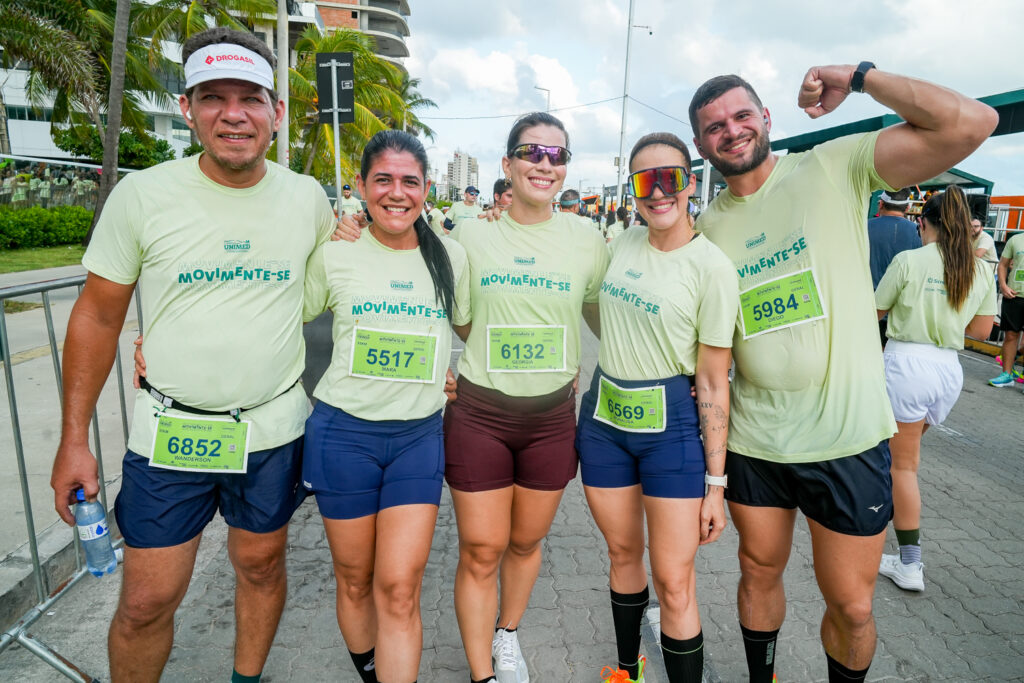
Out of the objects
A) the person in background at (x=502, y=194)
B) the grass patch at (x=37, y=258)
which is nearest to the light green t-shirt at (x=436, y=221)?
the person in background at (x=502, y=194)

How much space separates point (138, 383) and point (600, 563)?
8.11ft

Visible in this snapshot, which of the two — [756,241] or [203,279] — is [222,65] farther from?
[756,241]

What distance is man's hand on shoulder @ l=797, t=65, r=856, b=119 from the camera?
214 cm

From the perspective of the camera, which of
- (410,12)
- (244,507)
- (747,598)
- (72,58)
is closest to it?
(244,507)

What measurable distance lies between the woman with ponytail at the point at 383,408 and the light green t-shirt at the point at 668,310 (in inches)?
25.6

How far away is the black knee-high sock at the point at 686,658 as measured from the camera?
2318 millimetres

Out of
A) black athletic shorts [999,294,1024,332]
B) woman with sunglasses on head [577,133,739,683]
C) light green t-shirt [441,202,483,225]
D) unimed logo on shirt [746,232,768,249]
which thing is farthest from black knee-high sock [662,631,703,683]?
light green t-shirt [441,202,483,225]

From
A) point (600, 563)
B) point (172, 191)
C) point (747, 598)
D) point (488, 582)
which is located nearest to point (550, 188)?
point (172, 191)

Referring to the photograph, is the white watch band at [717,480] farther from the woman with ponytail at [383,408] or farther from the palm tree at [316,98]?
the palm tree at [316,98]

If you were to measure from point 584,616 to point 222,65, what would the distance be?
2.71m

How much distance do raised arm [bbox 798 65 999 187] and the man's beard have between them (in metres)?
0.19

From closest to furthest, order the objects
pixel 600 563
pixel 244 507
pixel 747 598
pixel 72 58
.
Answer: pixel 244 507 < pixel 747 598 < pixel 600 563 < pixel 72 58

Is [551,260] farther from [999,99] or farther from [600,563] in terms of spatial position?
[999,99]

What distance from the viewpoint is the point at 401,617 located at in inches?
89.2
